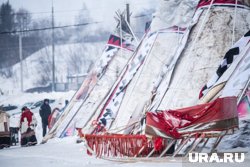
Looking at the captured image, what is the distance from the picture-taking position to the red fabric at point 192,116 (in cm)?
470

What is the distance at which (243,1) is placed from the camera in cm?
695

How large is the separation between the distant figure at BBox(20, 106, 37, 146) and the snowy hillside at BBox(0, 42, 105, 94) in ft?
5.34

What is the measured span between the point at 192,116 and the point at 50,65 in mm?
10113

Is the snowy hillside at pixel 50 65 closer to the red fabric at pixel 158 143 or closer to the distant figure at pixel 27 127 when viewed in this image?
the distant figure at pixel 27 127

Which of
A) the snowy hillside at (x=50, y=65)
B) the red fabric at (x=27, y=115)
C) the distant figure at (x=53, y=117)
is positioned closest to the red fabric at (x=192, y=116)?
the red fabric at (x=27, y=115)

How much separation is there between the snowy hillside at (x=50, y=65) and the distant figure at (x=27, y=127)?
5.34ft

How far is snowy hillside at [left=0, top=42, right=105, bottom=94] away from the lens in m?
11.4

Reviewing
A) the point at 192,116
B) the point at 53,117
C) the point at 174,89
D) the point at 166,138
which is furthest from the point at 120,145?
the point at 53,117

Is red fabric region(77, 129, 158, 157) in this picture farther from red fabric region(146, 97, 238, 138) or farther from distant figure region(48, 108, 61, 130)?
distant figure region(48, 108, 61, 130)

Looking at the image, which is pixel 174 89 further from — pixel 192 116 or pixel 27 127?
pixel 27 127

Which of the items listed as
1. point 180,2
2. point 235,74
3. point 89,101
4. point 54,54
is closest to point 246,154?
point 235,74

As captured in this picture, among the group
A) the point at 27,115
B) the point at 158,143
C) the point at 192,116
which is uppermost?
the point at 192,116

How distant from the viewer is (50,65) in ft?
47.2

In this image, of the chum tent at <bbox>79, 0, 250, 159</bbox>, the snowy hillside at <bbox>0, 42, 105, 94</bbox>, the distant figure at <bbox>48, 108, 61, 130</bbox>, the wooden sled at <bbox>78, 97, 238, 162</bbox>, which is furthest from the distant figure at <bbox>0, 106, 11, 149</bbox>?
the wooden sled at <bbox>78, 97, 238, 162</bbox>
